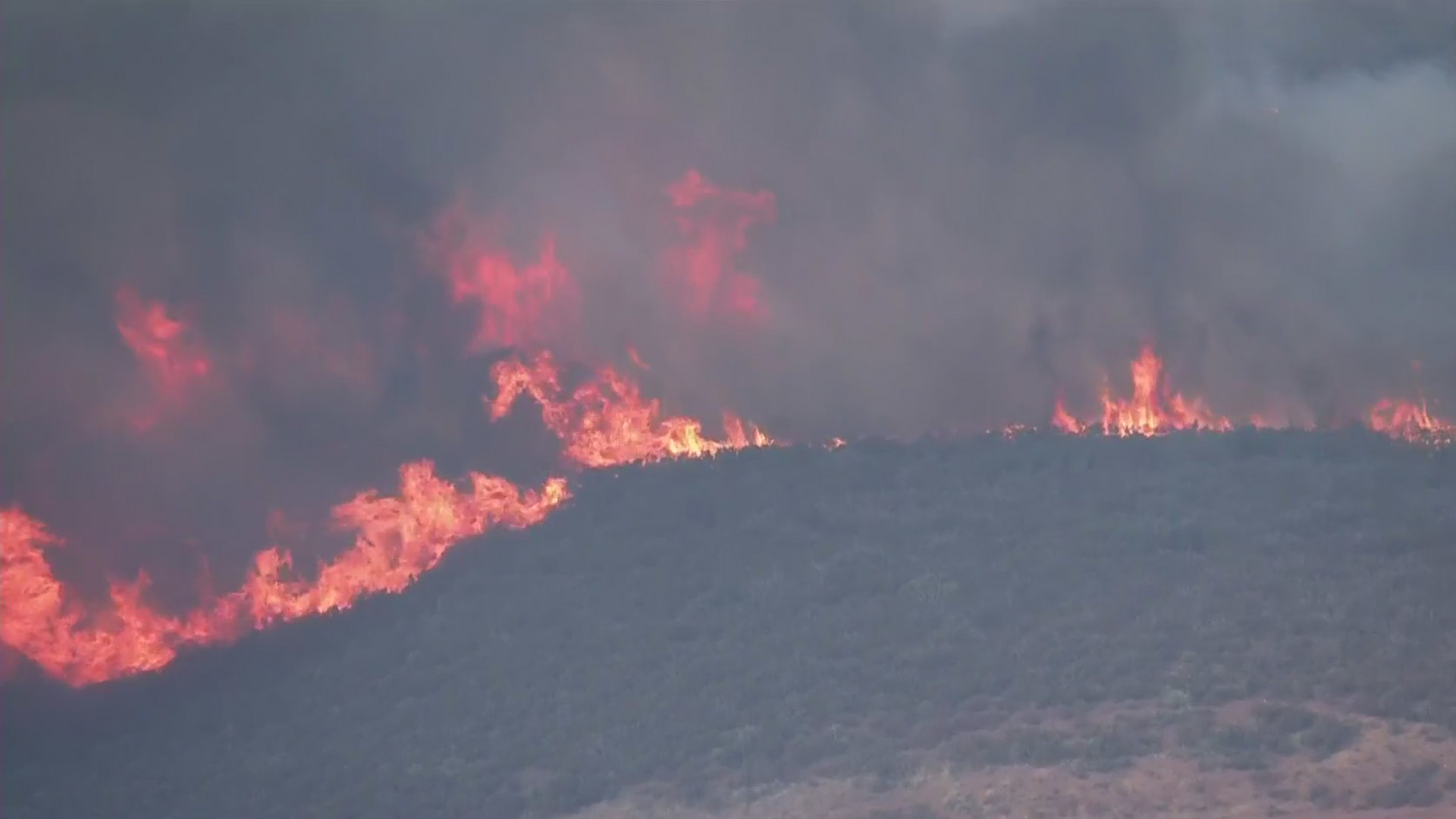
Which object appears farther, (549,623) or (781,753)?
(549,623)

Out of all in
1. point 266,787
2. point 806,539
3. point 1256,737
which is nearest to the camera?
point 1256,737

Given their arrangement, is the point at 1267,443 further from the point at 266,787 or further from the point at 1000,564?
the point at 266,787

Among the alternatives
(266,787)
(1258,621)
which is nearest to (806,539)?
(1258,621)

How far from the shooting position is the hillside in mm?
32062

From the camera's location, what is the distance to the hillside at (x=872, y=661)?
32062mm

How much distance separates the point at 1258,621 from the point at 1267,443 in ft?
27.5

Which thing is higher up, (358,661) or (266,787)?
(358,661)

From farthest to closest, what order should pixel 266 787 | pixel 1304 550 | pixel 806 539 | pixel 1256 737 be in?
pixel 806 539
pixel 1304 550
pixel 266 787
pixel 1256 737

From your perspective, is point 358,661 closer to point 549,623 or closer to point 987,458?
point 549,623

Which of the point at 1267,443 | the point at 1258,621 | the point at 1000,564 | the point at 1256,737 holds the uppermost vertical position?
the point at 1267,443

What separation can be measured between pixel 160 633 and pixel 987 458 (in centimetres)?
2109

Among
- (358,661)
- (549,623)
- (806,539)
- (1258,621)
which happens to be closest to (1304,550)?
(1258,621)

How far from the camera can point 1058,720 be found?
110ft

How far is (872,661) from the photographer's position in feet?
120
